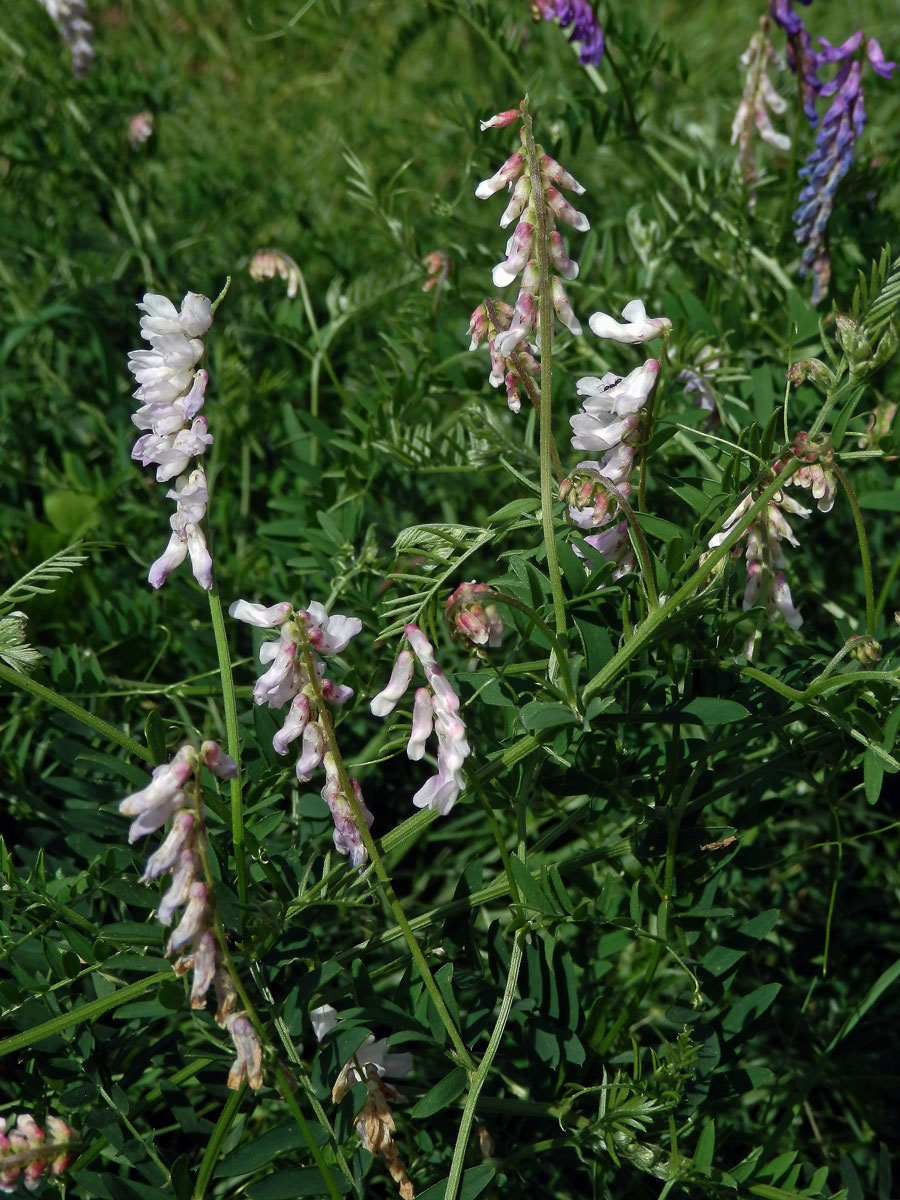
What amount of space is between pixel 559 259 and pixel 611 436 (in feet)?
0.62

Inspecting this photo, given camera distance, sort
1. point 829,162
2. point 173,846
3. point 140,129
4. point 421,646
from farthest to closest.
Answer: point 140,129
point 829,162
point 421,646
point 173,846

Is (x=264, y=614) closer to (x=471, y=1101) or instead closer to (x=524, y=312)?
(x=524, y=312)

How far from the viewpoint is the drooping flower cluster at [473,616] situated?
117 cm

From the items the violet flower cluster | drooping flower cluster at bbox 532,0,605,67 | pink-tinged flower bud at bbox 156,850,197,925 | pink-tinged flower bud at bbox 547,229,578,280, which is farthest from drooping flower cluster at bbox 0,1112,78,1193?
drooping flower cluster at bbox 532,0,605,67

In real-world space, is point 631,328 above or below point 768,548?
above

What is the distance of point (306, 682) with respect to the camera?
1.17m

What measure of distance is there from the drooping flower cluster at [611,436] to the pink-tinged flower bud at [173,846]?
48 cm

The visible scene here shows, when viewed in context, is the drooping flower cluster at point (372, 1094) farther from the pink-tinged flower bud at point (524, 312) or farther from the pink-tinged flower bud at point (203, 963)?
the pink-tinged flower bud at point (524, 312)

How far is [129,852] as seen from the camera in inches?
54.4

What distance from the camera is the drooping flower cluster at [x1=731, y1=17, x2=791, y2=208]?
2.18m

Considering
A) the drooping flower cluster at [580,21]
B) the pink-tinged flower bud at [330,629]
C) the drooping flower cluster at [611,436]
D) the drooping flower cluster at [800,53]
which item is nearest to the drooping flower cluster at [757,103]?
the drooping flower cluster at [800,53]

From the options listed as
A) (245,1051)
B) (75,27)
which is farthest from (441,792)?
(75,27)

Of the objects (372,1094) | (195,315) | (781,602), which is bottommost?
(372,1094)

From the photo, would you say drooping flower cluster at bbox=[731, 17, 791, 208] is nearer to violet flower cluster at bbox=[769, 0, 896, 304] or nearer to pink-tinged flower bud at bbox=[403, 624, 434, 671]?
violet flower cluster at bbox=[769, 0, 896, 304]
